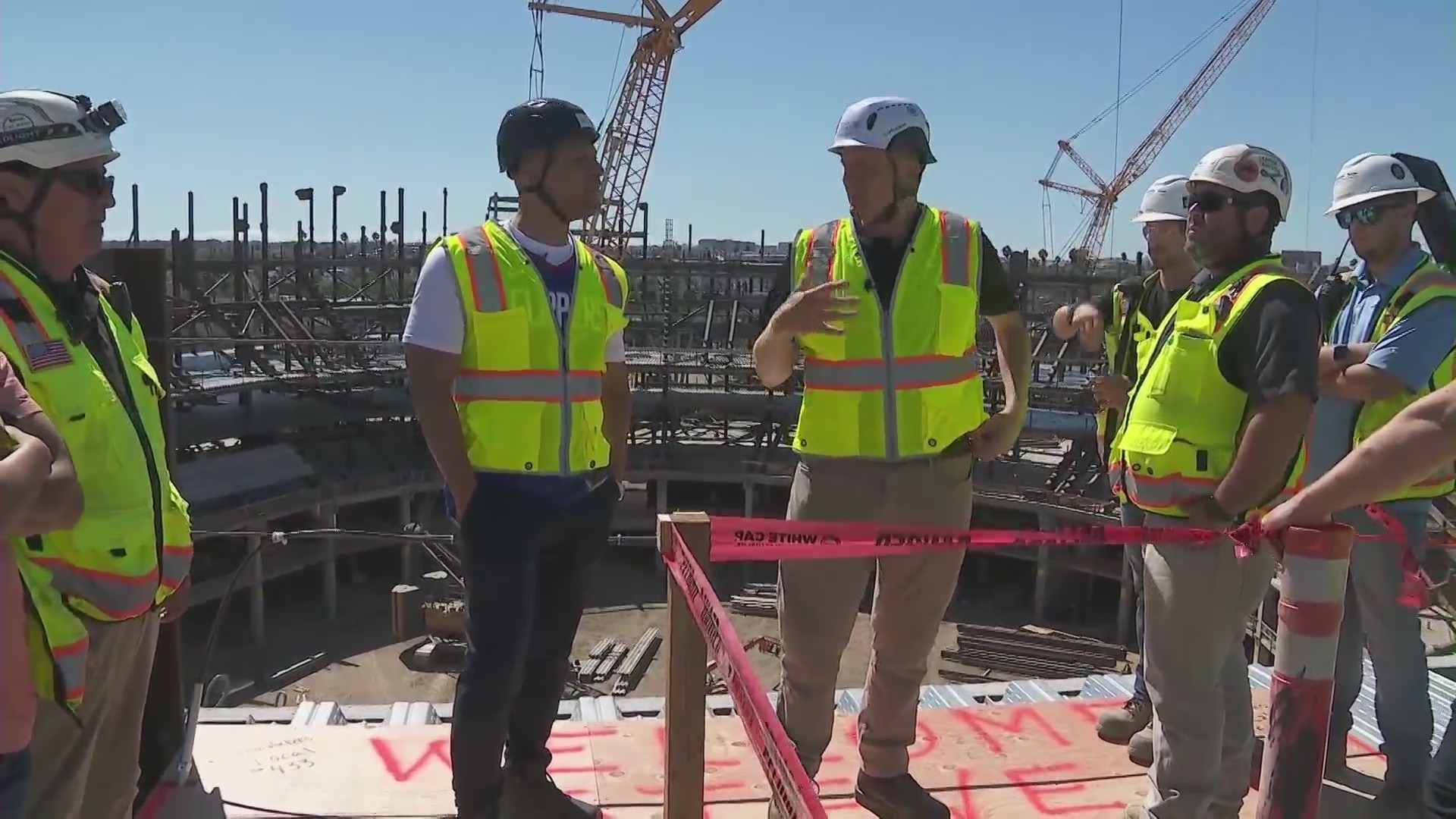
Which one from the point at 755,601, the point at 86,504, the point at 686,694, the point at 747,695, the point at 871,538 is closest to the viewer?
the point at 747,695

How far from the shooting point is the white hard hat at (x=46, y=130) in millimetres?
2223

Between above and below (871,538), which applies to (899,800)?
below

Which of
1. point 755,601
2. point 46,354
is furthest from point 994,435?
point 755,601

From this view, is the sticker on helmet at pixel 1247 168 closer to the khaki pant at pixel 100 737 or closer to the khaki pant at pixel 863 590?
the khaki pant at pixel 863 590

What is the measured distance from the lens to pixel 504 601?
8.96ft

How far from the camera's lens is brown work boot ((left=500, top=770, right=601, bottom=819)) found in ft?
10.0

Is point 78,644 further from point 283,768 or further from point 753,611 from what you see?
point 753,611

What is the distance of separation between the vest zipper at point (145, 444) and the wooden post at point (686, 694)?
44.4 inches

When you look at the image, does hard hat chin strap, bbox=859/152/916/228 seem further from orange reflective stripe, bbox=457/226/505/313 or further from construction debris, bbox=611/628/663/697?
construction debris, bbox=611/628/663/697

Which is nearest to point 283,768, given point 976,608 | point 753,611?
point 753,611

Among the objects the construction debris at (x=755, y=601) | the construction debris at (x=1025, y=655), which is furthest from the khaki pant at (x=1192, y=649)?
the construction debris at (x=755, y=601)

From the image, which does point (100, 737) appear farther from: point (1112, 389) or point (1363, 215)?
point (1363, 215)

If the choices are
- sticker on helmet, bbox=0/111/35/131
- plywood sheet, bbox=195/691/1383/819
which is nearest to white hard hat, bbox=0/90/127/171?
sticker on helmet, bbox=0/111/35/131

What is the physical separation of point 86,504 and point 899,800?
2.31 m
